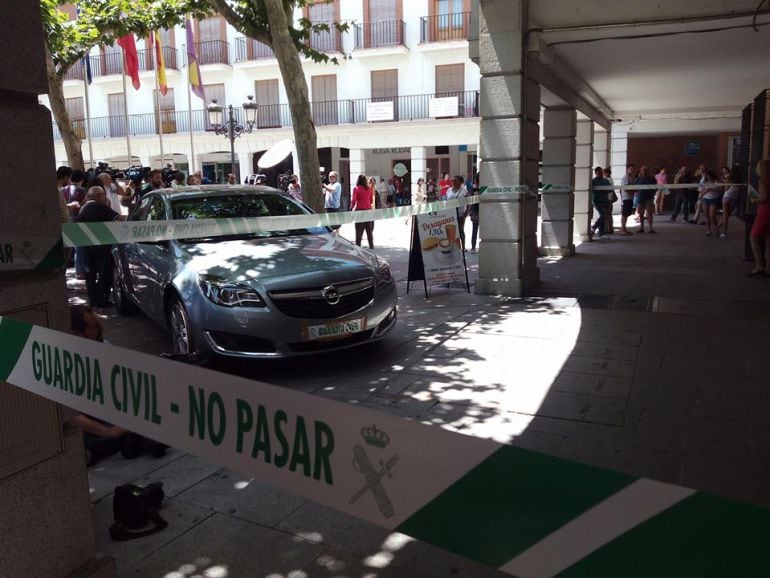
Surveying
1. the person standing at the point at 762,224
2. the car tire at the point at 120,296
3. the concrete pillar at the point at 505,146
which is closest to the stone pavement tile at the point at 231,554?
the car tire at the point at 120,296

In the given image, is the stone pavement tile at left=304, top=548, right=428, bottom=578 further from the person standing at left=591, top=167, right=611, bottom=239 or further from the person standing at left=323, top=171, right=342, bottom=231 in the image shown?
the person standing at left=591, top=167, right=611, bottom=239

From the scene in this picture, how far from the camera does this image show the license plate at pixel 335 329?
536cm

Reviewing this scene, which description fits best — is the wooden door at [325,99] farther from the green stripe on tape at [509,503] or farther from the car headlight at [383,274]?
the green stripe on tape at [509,503]

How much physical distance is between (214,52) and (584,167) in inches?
951

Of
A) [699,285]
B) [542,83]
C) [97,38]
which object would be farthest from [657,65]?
[97,38]

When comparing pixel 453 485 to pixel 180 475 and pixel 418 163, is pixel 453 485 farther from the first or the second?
pixel 418 163

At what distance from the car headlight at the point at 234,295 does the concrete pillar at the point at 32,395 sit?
2678 millimetres

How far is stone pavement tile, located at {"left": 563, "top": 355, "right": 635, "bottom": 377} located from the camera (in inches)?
217

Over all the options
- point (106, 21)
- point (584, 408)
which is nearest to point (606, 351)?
point (584, 408)

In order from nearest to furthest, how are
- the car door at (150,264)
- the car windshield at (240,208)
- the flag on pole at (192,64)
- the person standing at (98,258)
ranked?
the car door at (150,264), the car windshield at (240,208), the person standing at (98,258), the flag on pole at (192,64)

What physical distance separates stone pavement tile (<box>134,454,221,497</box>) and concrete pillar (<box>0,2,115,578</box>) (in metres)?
1.08

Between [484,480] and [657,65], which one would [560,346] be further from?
[657,65]

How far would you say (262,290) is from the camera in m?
5.28

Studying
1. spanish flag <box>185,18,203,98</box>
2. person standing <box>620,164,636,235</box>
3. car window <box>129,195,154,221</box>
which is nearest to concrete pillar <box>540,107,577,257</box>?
person standing <box>620,164,636,235</box>
